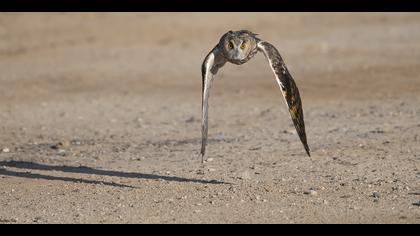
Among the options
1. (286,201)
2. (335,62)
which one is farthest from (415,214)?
(335,62)

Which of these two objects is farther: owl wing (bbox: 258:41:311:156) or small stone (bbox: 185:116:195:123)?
small stone (bbox: 185:116:195:123)

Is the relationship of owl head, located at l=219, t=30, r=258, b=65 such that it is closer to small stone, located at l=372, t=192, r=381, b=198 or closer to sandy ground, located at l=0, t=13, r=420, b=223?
sandy ground, located at l=0, t=13, r=420, b=223

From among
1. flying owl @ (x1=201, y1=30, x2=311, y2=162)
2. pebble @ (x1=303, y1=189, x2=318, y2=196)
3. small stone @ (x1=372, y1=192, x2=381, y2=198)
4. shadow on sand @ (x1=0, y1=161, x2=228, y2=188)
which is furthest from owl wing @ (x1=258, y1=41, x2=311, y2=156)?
shadow on sand @ (x1=0, y1=161, x2=228, y2=188)

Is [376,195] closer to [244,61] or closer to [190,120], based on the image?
[244,61]

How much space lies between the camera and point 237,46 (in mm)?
8031

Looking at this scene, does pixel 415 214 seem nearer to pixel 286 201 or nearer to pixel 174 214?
pixel 286 201

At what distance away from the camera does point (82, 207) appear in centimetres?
738

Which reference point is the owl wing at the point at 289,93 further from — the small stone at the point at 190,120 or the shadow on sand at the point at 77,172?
the small stone at the point at 190,120

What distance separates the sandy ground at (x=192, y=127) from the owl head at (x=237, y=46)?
3.47 ft

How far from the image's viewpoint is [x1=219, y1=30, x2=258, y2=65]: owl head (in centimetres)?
804

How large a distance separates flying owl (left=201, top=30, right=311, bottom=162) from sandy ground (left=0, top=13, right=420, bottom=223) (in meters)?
0.56

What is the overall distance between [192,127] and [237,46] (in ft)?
11.2

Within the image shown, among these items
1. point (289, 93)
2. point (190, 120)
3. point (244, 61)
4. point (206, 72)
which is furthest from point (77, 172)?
point (190, 120)

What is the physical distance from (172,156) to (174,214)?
7.91 ft
